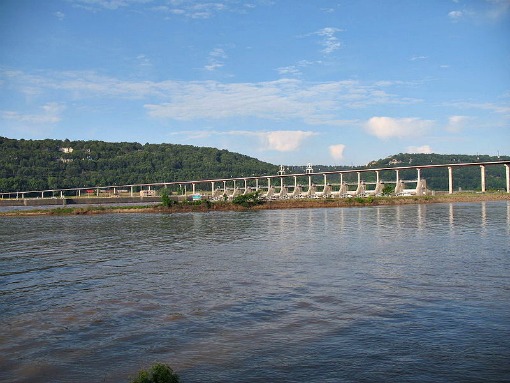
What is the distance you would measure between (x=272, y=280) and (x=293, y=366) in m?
8.75

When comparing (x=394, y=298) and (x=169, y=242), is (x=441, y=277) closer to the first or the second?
(x=394, y=298)

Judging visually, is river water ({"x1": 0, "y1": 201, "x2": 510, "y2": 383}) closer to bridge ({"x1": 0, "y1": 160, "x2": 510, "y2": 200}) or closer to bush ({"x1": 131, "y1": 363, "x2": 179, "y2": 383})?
bush ({"x1": 131, "y1": 363, "x2": 179, "y2": 383})

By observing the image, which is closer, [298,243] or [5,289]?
[5,289]

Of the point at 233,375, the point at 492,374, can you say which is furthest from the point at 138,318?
the point at 492,374

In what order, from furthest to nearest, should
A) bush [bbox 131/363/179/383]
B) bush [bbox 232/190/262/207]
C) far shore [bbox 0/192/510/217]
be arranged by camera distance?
1. bush [bbox 232/190/262/207]
2. far shore [bbox 0/192/510/217]
3. bush [bbox 131/363/179/383]

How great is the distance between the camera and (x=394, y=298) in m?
14.8

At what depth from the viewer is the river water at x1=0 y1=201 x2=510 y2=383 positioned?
960 centimetres

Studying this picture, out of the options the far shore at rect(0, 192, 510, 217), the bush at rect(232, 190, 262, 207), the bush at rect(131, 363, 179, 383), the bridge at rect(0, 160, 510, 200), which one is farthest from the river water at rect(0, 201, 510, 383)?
the bridge at rect(0, 160, 510, 200)

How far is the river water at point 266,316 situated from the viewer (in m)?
9.60

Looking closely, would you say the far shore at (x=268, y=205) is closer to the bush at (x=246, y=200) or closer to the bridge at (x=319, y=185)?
the bush at (x=246, y=200)

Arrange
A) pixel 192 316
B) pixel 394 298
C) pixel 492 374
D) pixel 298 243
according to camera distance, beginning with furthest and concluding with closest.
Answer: pixel 298 243 → pixel 394 298 → pixel 192 316 → pixel 492 374

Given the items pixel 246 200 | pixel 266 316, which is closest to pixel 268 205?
pixel 246 200

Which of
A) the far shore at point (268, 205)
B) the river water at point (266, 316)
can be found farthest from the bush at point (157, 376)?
the far shore at point (268, 205)

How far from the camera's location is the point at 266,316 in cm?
1323
